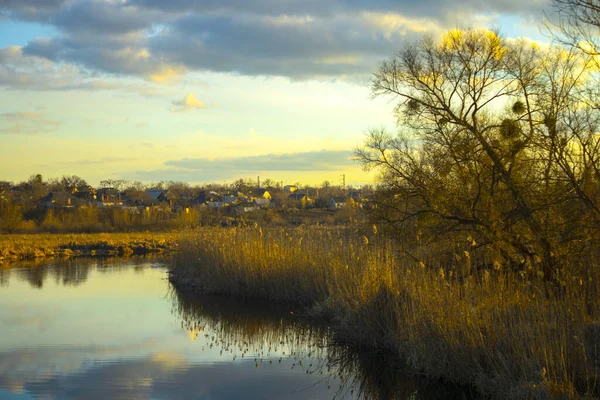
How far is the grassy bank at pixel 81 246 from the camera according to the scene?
32.4m

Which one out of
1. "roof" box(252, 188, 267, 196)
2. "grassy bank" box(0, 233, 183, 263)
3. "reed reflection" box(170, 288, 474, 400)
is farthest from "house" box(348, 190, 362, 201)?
"roof" box(252, 188, 267, 196)

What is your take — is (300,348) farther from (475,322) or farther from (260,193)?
(260,193)

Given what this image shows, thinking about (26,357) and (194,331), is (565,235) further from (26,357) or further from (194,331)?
(26,357)

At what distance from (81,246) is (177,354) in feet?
85.8

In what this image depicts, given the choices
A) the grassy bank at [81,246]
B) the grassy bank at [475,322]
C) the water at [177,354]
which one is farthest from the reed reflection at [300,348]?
the grassy bank at [81,246]

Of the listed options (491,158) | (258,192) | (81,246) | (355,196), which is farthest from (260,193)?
(491,158)

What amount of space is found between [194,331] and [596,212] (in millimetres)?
8557

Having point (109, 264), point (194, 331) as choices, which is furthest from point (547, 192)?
point (109, 264)

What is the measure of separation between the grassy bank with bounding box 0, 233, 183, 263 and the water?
13532 millimetres

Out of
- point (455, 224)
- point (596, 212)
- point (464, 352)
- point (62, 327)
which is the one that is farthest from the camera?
point (62, 327)

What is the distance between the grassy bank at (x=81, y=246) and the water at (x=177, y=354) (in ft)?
44.4

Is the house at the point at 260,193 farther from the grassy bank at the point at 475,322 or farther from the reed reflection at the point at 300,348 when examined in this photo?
the grassy bank at the point at 475,322

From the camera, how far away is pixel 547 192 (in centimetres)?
1189

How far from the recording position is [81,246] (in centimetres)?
3619
